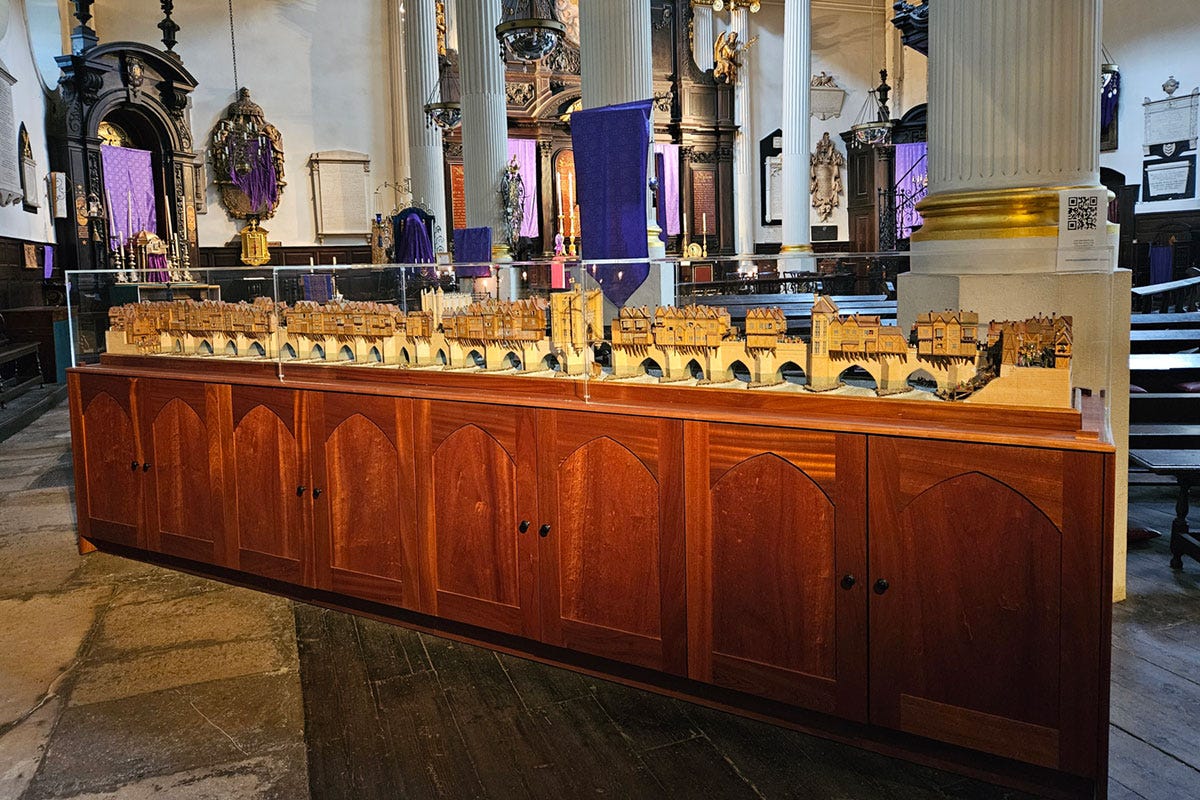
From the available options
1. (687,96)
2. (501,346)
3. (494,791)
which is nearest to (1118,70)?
(687,96)

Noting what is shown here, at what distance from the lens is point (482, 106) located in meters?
9.75

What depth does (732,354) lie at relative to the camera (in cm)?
287

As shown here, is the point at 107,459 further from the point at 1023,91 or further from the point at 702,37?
the point at 702,37

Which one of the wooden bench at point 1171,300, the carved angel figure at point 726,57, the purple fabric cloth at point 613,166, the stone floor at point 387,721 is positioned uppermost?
the carved angel figure at point 726,57

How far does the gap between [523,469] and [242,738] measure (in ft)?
3.85

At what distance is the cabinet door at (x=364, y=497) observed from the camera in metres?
3.43

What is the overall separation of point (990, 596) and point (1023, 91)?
2207 millimetres

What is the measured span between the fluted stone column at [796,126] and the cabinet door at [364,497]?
12098 mm

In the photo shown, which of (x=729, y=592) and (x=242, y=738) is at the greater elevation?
(x=729, y=592)

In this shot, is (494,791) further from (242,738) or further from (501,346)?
(501,346)

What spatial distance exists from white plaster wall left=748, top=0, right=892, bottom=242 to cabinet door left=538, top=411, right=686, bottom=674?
1803cm

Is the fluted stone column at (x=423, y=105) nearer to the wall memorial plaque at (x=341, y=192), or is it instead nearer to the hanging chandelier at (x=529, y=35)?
the hanging chandelier at (x=529, y=35)

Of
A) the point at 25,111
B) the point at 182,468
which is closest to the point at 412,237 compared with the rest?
the point at 25,111

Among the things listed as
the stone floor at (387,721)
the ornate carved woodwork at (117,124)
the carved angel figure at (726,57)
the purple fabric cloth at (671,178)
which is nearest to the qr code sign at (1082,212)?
the stone floor at (387,721)
